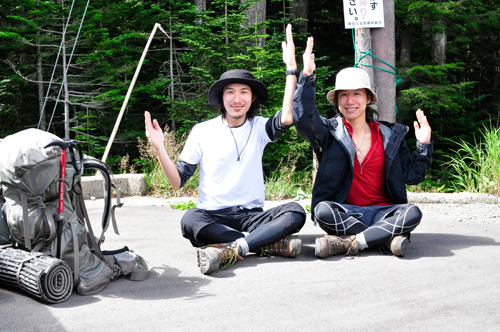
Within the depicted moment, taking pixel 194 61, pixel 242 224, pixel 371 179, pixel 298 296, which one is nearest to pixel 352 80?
pixel 371 179

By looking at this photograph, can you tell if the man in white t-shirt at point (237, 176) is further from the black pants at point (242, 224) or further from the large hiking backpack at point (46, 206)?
the large hiking backpack at point (46, 206)

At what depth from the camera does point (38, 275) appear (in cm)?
268

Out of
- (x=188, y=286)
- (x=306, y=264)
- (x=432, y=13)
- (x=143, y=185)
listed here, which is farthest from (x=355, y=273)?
(x=432, y=13)

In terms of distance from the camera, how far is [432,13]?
935 centimetres

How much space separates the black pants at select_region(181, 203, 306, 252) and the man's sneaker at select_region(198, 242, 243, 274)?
0.11 meters

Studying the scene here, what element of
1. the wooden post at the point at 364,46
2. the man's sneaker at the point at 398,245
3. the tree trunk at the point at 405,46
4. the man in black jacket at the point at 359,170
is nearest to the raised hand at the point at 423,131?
the man in black jacket at the point at 359,170

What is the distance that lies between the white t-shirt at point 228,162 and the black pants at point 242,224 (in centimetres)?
7

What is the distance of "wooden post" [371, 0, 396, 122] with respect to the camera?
548cm

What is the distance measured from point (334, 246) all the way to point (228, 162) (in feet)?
3.02

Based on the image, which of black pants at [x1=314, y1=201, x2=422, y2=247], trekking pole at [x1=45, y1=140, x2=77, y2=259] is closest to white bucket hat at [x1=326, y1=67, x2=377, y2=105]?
black pants at [x1=314, y1=201, x2=422, y2=247]

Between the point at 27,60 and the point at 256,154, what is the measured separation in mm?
11497

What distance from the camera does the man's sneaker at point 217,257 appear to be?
3.27m

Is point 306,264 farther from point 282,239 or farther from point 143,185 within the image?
point 143,185

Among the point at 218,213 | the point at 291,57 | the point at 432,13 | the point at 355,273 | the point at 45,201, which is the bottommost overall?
the point at 355,273
